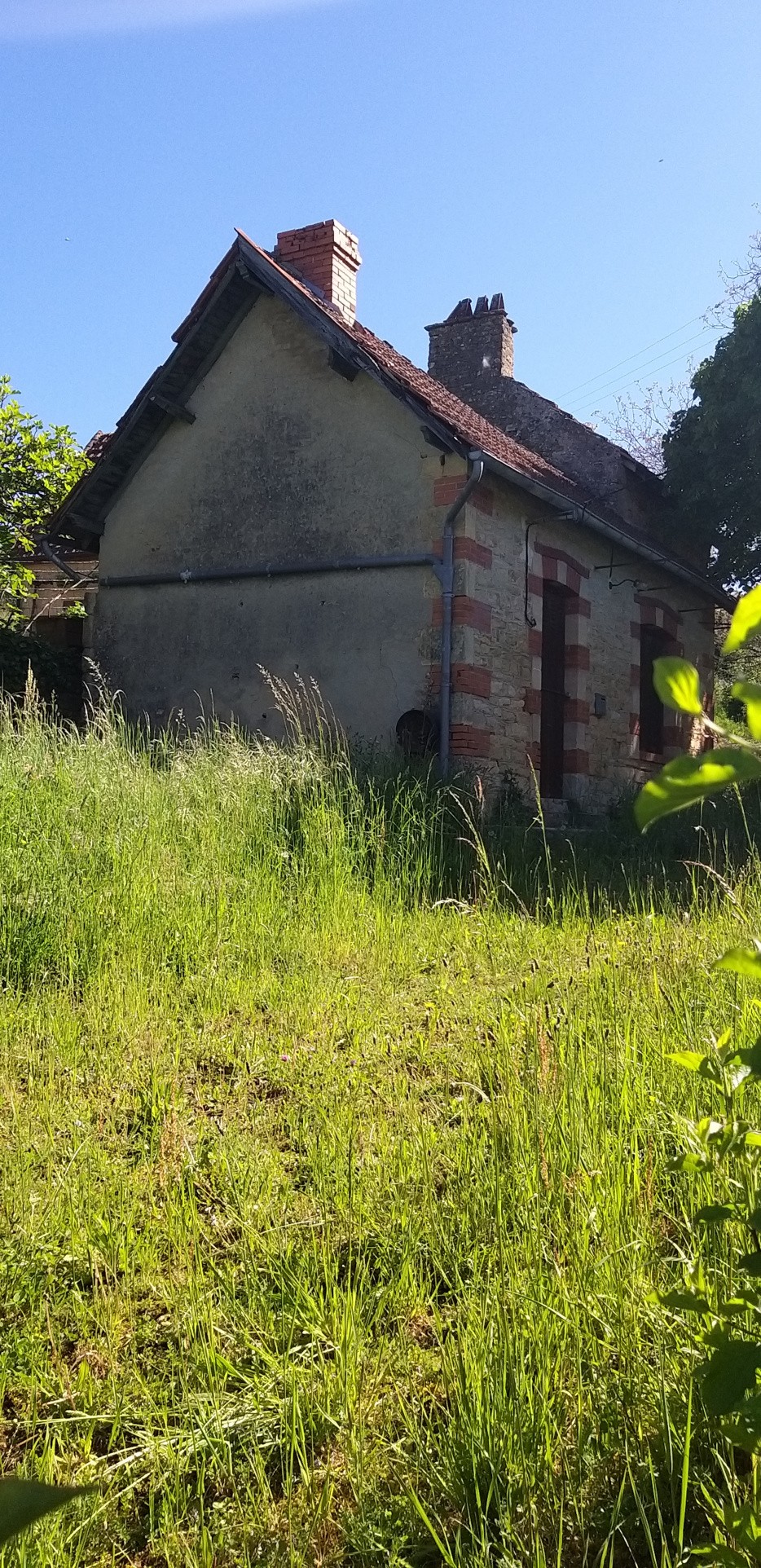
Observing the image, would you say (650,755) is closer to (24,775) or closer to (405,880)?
(405,880)

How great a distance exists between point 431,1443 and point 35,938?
3489 mm

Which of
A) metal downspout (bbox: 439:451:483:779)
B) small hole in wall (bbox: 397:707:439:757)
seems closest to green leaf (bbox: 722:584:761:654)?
metal downspout (bbox: 439:451:483:779)

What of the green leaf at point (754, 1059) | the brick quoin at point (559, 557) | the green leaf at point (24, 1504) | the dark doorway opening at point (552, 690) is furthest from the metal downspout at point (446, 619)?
the green leaf at point (24, 1504)

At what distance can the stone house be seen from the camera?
11227 millimetres

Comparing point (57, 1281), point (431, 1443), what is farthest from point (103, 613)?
point (431, 1443)

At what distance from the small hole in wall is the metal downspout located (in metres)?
0.13

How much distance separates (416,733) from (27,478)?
22.2 feet

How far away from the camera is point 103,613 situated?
13461mm

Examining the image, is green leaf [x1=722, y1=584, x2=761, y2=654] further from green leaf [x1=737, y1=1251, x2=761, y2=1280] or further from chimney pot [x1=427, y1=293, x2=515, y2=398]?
chimney pot [x1=427, y1=293, x2=515, y2=398]

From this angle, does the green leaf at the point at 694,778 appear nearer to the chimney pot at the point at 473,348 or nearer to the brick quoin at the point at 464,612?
the brick quoin at the point at 464,612

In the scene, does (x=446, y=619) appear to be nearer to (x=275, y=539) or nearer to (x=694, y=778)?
(x=275, y=539)

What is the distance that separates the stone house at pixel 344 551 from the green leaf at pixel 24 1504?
1034cm

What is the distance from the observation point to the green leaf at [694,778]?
2.83 ft

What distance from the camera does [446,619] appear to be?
1102cm
